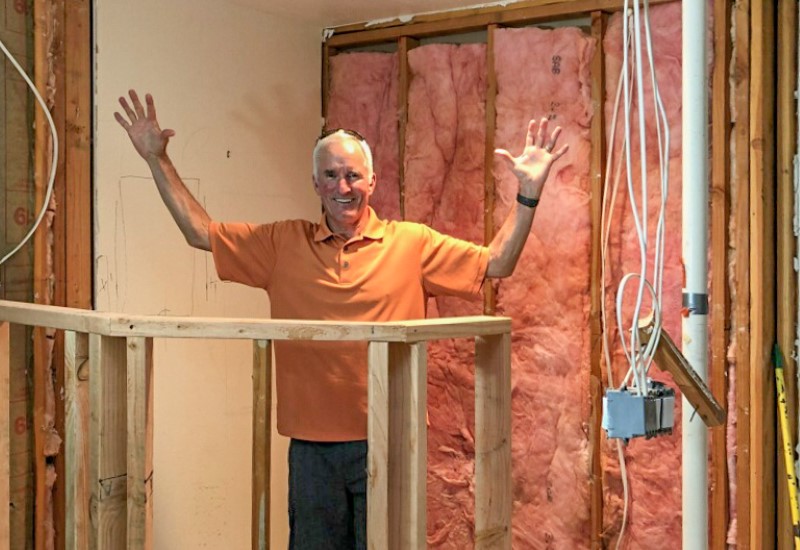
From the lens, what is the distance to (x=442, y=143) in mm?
3770

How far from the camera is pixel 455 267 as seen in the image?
111 inches

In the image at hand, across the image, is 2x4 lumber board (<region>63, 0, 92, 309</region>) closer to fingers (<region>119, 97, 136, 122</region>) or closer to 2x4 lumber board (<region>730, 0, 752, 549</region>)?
fingers (<region>119, 97, 136, 122</region>)

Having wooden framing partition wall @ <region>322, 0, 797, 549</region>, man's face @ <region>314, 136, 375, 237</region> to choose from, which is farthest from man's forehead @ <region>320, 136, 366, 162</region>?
wooden framing partition wall @ <region>322, 0, 797, 549</region>

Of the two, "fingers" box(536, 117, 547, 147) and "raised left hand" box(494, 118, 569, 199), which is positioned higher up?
"fingers" box(536, 117, 547, 147)

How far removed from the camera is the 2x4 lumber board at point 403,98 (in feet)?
12.5

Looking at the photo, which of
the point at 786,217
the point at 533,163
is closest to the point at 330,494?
the point at 533,163

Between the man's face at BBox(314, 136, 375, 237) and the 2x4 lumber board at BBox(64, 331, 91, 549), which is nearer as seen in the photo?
the 2x4 lumber board at BBox(64, 331, 91, 549)

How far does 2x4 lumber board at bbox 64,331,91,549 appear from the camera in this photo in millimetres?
1927

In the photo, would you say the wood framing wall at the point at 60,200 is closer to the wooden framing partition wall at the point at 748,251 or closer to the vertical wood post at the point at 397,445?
the vertical wood post at the point at 397,445

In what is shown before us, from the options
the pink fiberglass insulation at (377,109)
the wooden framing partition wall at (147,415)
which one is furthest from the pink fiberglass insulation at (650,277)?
the wooden framing partition wall at (147,415)

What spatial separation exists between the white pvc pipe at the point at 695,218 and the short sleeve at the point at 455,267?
4.73ft

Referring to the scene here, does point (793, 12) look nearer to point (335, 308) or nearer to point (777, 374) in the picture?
point (777, 374)

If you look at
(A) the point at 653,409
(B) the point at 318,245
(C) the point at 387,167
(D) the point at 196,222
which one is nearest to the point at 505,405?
(A) the point at 653,409

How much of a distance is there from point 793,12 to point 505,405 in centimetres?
177
